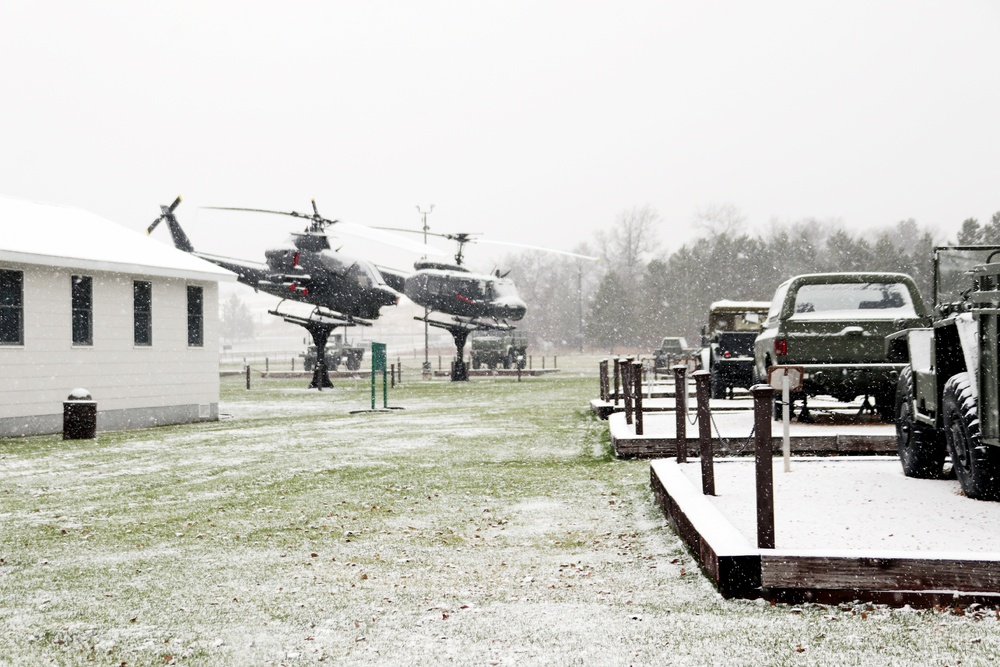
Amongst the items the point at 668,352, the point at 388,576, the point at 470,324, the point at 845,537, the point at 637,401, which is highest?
the point at 470,324

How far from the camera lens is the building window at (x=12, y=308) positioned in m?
17.3

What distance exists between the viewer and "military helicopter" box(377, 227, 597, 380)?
41.3m

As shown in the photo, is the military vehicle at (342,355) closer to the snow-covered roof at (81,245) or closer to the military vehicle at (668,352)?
the military vehicle at (668,352)

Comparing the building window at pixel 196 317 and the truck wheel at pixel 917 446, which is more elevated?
the building window at pixel 196 317

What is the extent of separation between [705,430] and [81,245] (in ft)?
49.9

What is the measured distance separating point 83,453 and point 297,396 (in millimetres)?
15963

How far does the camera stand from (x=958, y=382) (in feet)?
22.2

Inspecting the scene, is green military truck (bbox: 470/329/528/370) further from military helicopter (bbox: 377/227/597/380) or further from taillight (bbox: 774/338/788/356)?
taillight (bbox: 774/338/788/356)

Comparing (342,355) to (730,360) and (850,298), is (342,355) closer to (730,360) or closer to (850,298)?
(730,360)

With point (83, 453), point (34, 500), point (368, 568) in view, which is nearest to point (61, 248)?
point (83, 453)

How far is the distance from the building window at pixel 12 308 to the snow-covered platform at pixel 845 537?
1289 cm

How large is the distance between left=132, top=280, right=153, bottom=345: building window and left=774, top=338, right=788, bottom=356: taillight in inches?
481

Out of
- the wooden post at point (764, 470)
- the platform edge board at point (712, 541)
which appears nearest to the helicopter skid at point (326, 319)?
the platform edge board at point (712, 541)

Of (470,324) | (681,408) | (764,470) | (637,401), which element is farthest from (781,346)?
(470,324)
